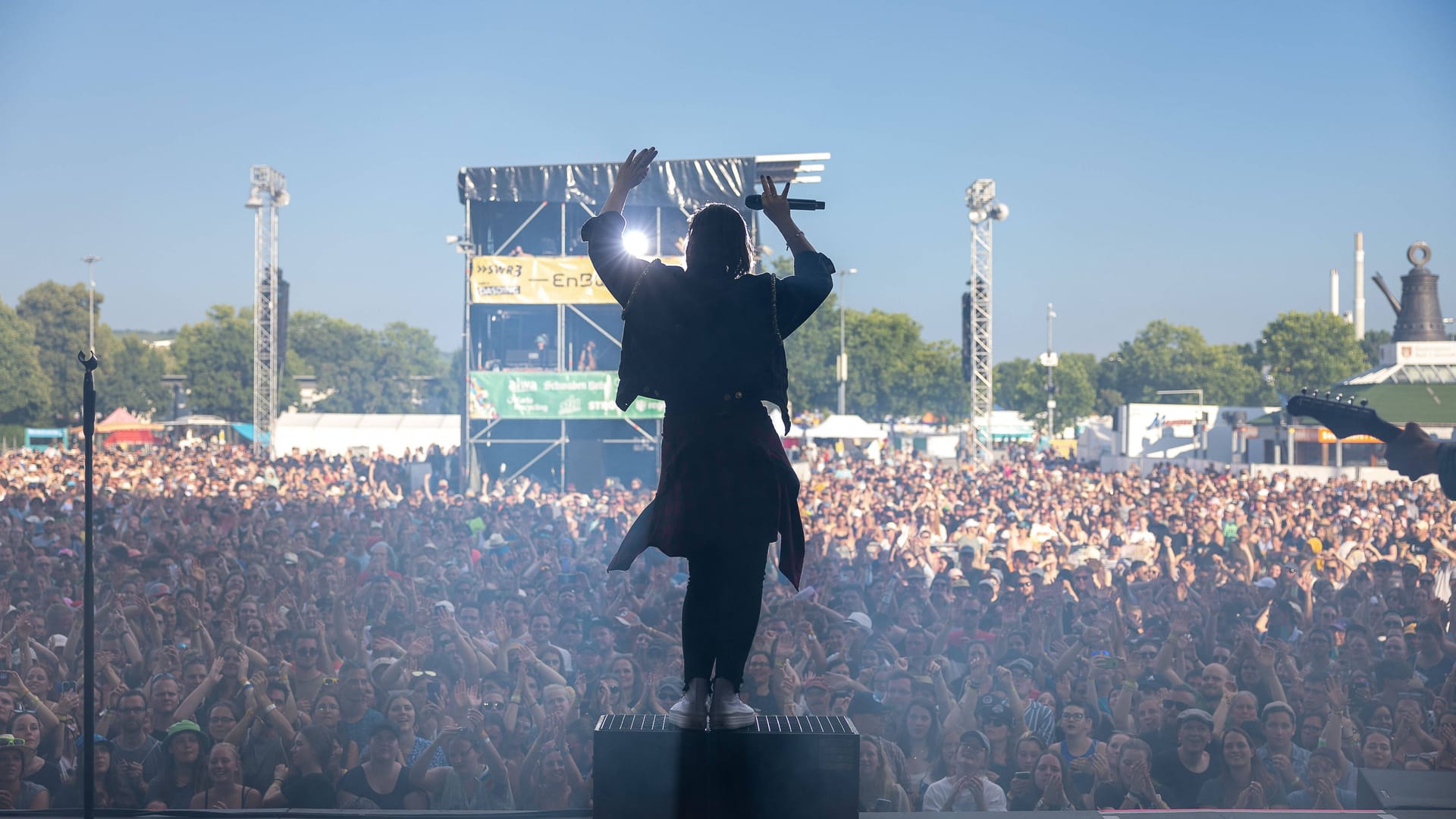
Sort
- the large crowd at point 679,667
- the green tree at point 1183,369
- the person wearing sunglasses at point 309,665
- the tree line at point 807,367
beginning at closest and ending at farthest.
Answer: the large crowd at point 679,667 → the person wearing sunglasses at point 309,665 → the tree line at point 807,367 → the green tree at point 1183,369

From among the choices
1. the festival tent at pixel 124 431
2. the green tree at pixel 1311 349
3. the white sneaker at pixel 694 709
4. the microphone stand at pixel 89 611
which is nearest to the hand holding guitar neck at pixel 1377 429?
the white sneaker at pixel 694 709

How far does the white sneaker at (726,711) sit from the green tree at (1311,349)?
5845 centimetres

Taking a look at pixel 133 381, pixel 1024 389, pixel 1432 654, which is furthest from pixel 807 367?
pixel 1432 654

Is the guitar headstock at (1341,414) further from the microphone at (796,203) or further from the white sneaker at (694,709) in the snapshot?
the white sneaker at (694,709)

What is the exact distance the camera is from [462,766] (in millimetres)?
5336

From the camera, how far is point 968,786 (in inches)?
202

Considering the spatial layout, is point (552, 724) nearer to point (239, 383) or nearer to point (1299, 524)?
point (1299, 524)

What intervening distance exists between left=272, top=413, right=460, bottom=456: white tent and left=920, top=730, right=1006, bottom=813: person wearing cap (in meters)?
30.3

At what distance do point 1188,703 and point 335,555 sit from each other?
276 inches

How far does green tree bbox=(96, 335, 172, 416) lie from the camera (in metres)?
55.5

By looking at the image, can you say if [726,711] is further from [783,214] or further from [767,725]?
[783,214]

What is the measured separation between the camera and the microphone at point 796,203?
282 centimetres

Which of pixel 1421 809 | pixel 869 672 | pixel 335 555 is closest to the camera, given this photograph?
pixel 1421 809

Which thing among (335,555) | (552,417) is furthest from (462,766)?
(552,417)
